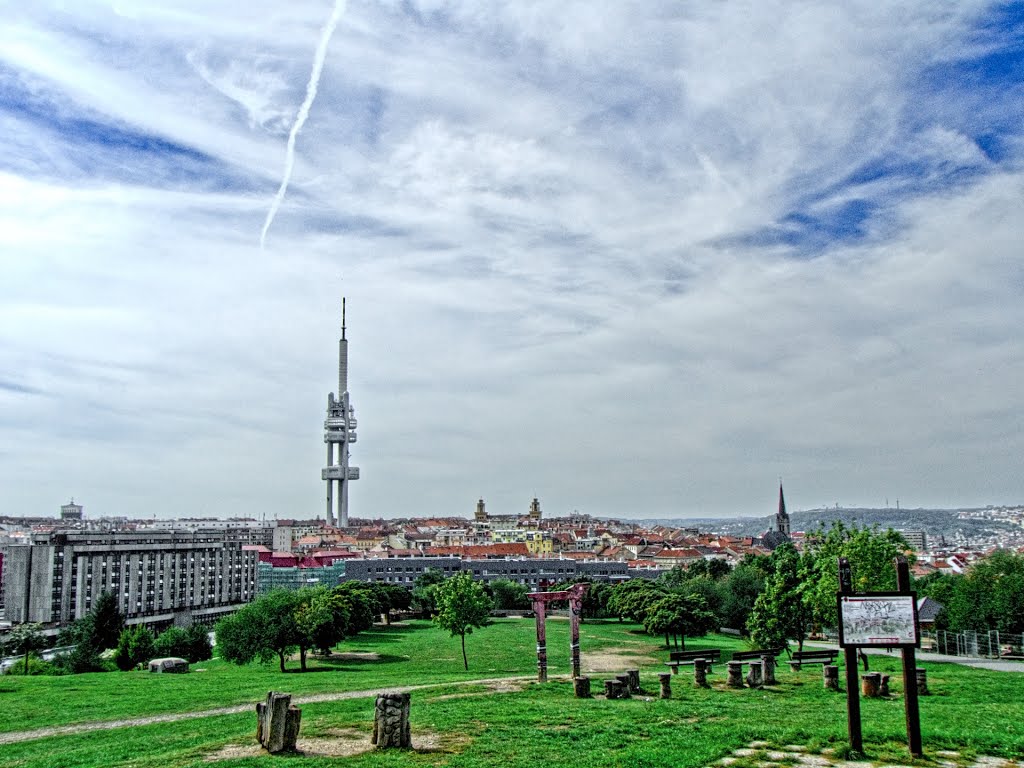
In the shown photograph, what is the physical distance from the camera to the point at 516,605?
317ft

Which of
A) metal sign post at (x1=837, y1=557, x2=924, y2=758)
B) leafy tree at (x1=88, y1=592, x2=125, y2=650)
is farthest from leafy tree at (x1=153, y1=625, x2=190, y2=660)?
metal sign post at (x1=837, y1=557, x2=924, y2=758)

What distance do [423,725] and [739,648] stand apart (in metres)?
42.2

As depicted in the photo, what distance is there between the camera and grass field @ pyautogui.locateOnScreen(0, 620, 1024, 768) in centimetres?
1491

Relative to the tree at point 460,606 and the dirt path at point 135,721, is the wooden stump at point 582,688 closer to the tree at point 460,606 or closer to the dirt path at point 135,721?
the dirt path at point 135,721

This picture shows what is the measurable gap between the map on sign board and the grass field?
1.90 metres

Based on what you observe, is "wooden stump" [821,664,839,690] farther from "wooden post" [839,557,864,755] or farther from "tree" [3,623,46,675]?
"tree" [3,623,46,675]

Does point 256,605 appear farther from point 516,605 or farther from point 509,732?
point 516,605

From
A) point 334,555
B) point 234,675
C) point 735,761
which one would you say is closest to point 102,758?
point 735,761

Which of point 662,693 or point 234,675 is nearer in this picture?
point 662,693

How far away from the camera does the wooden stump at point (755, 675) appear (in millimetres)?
23922

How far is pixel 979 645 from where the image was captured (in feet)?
152

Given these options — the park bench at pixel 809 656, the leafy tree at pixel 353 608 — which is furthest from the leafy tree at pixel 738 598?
the park bench at pixel 809 656

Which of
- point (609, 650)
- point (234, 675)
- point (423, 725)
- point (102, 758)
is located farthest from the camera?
point (609, 650)

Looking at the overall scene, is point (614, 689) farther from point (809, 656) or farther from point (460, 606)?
point (460, 606)
